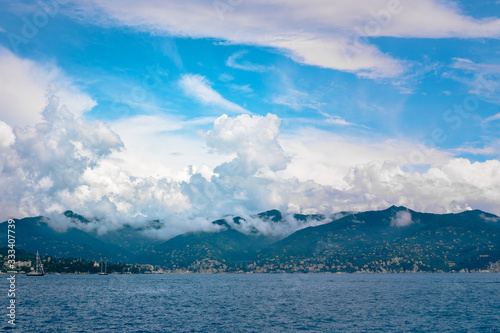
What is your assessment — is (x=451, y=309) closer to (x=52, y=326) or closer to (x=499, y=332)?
(x=499, y=332)

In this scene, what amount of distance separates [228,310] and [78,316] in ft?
163

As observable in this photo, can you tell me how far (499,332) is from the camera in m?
102

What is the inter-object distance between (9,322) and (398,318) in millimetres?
110694

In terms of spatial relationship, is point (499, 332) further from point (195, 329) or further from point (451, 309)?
point (195, 329)

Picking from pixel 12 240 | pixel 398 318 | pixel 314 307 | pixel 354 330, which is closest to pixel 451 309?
pixel 398 318

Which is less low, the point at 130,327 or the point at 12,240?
the point at 12,240

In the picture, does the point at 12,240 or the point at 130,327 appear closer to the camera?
the point at 12,240

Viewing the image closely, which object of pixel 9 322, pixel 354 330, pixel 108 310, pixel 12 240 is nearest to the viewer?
pixel 12 240

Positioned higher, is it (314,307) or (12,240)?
(12,240)

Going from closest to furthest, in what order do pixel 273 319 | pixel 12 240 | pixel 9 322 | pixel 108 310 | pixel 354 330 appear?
pixel 12 240 → pixel 354 330 → pixel 9 322 → pixel 273 319 → pixel 108 310

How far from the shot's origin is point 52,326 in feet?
356

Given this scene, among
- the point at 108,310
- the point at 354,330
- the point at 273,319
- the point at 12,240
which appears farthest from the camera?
the point at 108,310

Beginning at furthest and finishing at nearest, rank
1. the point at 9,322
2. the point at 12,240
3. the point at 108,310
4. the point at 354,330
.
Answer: the point at 108,310, the point at 9,322, the point at 354,330, the point at 12,240

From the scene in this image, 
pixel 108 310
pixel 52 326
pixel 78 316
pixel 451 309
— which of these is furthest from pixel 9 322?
pixel 451 309
